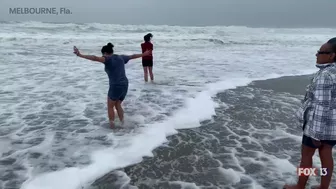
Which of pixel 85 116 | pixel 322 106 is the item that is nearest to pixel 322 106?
pixel 322 106

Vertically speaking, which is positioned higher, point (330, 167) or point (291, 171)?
point (330, 167)

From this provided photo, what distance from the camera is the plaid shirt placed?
9.66 ft

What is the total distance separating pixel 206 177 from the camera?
4.14 meters

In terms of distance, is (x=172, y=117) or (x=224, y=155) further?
(x=172, y=117)

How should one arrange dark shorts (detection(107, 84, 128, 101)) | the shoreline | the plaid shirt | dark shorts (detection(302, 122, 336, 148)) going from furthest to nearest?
dark shorts (detection(107, 84, 128, 101)) < the shoreline < dark shorts (detection(302, 122, 336, 148)) < the plaid shirt

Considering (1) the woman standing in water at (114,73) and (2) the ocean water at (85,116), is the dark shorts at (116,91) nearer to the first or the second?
(1) the woman standing in water at (114,73)

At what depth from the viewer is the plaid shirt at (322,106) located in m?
2.94

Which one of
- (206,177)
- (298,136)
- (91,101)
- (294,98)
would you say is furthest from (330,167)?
(91,101)

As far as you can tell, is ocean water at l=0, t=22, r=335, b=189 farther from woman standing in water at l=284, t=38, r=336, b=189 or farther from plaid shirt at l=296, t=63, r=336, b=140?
plaid shirt at l=296, t=63, r=336, b=140

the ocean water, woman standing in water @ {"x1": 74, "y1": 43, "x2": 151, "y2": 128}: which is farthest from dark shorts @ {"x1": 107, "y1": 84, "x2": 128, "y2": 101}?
the ocean water

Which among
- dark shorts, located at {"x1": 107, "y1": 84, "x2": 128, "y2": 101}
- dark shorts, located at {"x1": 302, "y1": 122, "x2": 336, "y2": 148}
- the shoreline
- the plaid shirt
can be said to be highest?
the plaid shirt

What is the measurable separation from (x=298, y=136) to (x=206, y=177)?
242 centimetres

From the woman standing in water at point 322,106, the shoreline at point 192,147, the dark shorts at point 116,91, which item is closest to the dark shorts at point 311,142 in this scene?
the woman standing in water at point 322,106

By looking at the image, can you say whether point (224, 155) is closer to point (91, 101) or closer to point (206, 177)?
point (206, 177)
